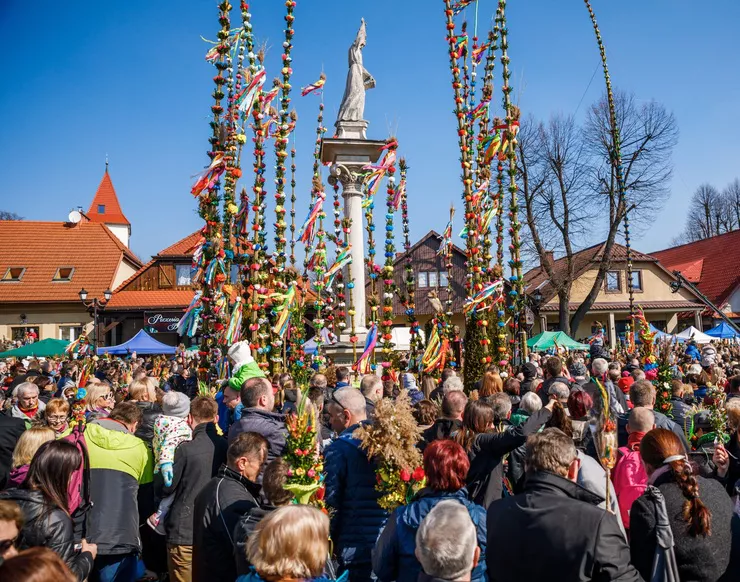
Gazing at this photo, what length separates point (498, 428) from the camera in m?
5.23

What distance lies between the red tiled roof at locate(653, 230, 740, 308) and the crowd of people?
40.0 metres

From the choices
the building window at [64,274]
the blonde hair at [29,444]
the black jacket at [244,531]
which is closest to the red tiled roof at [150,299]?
the building window at [64,274]

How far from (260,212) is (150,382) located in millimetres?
4516

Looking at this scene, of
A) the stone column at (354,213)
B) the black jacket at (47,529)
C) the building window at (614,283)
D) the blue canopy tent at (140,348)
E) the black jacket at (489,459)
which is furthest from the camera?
the building window at (614,283)

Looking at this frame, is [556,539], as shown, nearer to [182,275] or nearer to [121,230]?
[182,275]

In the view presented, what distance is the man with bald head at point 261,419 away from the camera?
15.2ft

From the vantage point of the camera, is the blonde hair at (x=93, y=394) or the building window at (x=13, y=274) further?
the building window at (x=13, y=274)

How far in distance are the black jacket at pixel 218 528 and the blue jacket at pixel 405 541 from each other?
30.5 inches

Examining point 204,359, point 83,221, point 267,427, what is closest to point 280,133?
point 204,359

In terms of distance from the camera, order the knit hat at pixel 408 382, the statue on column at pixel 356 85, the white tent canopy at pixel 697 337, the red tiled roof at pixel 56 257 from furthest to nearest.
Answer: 1. the red tiled roof at pixel 56 257
2. the white tent canopy at pixel 697 337
3. the statue on column at pixel 356 85
4. the knit hat at pixel 408 382

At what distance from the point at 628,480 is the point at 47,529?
3.39 meters

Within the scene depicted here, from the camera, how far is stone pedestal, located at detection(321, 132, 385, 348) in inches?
553

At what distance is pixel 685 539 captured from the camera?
3.27m

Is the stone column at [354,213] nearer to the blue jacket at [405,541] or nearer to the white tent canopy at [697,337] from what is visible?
the blue jacket at [405,541]
